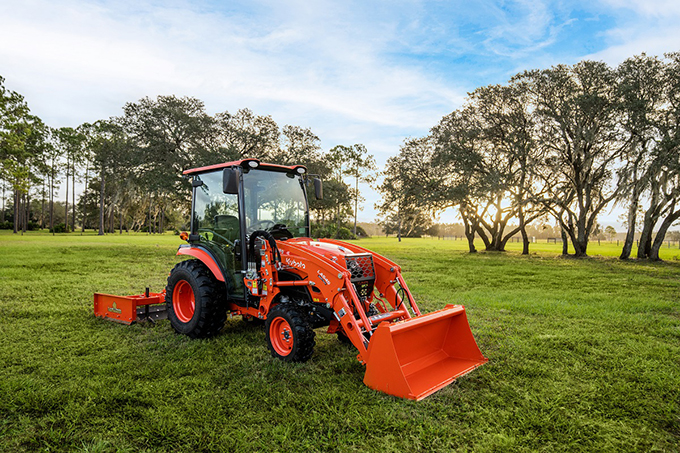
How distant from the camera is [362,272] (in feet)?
15.8

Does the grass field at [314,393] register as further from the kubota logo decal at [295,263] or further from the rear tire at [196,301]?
the kubota logo decal at [295,263]

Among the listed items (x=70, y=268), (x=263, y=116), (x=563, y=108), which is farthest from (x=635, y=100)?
(x=70, y=268)

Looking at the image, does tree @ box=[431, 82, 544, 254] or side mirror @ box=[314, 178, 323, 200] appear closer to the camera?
side mirror @ box=[314, 178, 323, 200]

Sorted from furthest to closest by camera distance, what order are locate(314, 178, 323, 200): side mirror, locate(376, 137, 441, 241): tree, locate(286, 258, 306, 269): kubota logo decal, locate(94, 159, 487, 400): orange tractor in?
locate(376, 137, 441, 241): tree → locate(314, 178, 323, 200): side mirror → locate(286, 258, 306, 269): kubota logo decal → locate(94, 159, 487, 400): orange tractor

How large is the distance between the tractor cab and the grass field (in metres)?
1.18

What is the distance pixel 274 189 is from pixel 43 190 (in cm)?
5594

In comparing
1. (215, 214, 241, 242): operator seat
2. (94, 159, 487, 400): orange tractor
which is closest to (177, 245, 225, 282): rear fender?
(94, 159, 487, 400): orange tractor

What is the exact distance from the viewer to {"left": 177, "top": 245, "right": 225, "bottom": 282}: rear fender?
5562 mm

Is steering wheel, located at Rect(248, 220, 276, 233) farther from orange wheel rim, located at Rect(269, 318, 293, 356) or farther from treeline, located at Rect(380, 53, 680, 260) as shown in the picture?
treeline, located at Rect(380, 53, 680, 260)

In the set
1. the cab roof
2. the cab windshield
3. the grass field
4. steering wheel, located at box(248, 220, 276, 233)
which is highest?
the cab roof

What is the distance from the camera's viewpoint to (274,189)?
5.75 m

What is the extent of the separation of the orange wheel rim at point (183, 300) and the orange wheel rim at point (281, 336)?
6.40ft

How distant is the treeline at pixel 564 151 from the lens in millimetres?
18875

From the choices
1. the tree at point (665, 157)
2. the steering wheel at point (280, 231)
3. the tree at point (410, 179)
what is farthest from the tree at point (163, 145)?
the tree at point (665, 157)
